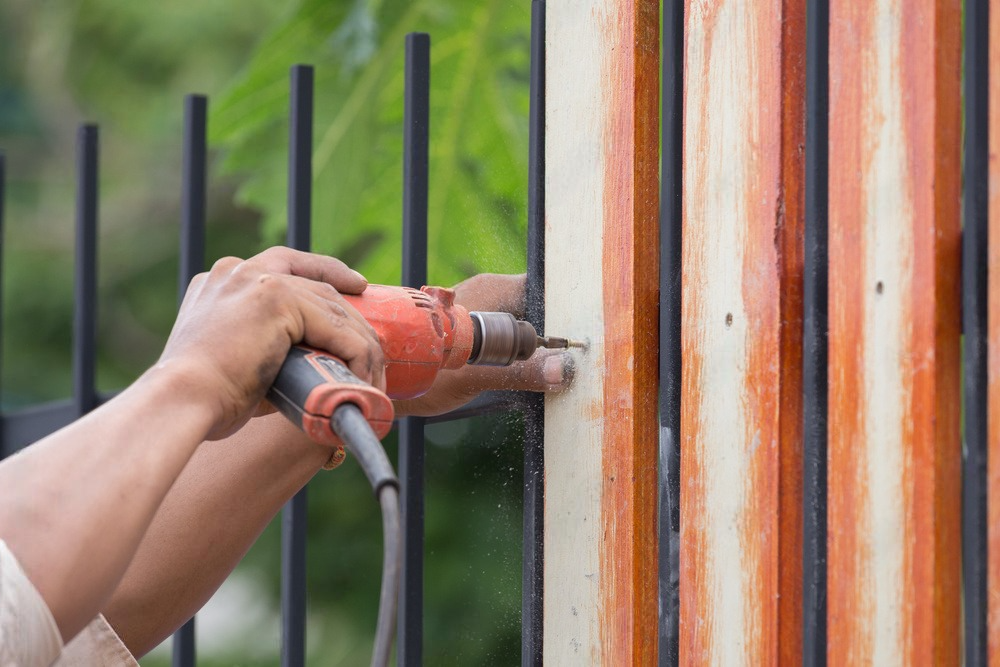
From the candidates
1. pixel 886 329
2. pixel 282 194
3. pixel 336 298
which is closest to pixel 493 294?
pixel 336 298

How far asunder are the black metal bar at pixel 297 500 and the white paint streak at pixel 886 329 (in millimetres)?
786

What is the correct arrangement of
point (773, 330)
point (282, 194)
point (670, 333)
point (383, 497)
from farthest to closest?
point (282, 194), point (670, 333), point (773, 330), point (383, 497)

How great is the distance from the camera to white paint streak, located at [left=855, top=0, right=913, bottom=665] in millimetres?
908

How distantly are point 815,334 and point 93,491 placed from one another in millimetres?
677

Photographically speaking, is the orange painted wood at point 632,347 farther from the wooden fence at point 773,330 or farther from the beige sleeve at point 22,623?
the beige sleeve at point 22,623

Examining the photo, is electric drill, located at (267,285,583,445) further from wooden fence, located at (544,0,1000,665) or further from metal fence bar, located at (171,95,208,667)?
metal fence bar, located at (171,95,208,667)

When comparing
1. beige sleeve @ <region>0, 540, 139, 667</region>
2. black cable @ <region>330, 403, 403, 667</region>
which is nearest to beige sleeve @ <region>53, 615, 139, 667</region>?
beige sleeve @ <region>0, 540, 139, 667</region>

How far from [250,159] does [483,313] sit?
1370 mm

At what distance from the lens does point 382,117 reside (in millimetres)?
2303

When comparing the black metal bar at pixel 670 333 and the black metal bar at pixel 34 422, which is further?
the black metal bar at pixel 34 422

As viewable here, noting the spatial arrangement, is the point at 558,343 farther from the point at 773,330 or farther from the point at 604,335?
the point at 773,330

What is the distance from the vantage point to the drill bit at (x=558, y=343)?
4.03ft

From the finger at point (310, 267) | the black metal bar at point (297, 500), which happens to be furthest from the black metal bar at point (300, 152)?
the finger at point (310, 267)

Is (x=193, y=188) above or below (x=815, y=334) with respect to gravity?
above
